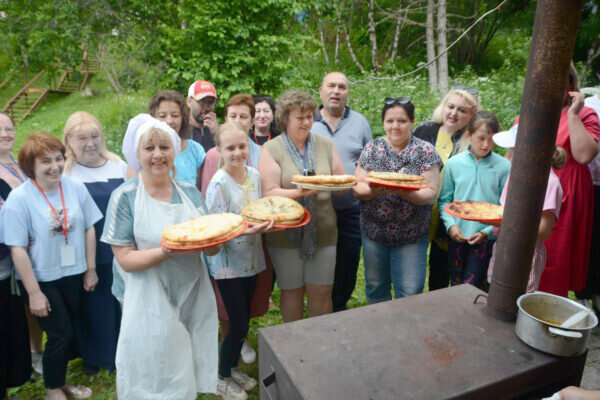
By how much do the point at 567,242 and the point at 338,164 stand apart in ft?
6.40

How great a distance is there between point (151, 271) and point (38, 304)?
2.99 ft

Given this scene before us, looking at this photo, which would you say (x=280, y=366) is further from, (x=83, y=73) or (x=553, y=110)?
(x=83, y=73)

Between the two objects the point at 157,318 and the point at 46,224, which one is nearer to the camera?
the point at 157,318

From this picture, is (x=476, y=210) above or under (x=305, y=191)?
under

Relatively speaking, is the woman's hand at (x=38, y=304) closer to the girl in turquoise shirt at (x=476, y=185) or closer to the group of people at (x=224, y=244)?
the group of people at (x=224, y=244)

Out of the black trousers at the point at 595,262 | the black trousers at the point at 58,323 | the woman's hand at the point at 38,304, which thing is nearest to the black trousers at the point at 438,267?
the black trousers at the point at 595,262

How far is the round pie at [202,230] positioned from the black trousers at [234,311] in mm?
546

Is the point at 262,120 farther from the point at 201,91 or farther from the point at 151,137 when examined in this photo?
the point at 151,137

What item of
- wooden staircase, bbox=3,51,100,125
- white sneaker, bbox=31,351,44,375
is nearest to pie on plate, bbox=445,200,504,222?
white sneaker, bbox=31,351,44,375

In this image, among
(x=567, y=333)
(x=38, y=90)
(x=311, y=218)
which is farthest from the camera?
(x=38, y=90)

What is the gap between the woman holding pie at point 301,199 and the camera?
9.28 ft

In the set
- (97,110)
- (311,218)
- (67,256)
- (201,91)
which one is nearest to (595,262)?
(311,218)

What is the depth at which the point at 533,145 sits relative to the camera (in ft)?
5.83

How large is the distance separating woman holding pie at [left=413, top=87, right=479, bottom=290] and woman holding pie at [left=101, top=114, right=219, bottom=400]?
6.68 feet
